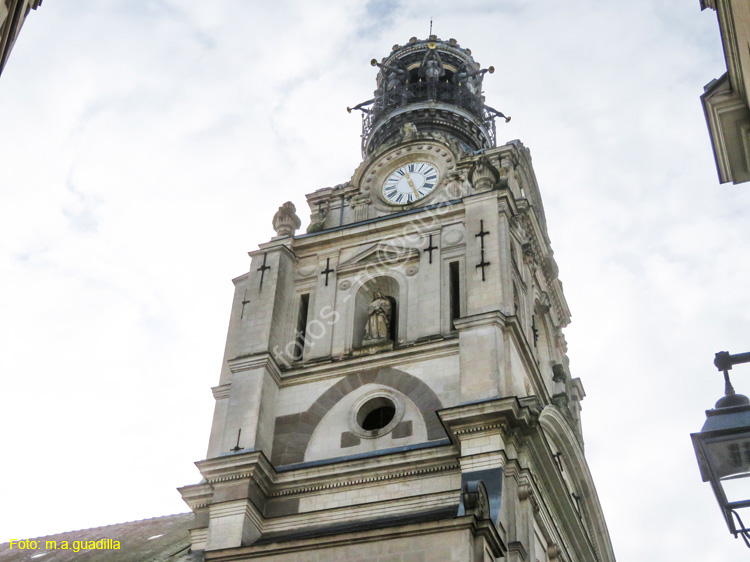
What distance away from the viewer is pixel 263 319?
25.9 metres

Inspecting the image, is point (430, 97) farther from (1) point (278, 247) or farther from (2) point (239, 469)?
(2) point (239, 469)

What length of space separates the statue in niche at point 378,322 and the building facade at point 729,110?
54.3 feet

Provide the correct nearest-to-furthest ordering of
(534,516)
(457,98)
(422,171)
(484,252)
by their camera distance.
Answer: (534,516) < (484,252) < (422,171) < (457,98)

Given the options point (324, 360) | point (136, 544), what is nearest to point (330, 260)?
point (324, 360)

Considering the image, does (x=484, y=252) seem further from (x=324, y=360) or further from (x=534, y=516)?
(x=534, y=516)

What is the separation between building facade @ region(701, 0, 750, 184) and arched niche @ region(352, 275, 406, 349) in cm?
1653

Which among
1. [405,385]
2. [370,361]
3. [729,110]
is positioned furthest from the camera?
[370,361]

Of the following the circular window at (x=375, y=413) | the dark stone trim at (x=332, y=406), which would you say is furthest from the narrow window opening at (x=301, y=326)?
the circular window at (x=375, y=413)

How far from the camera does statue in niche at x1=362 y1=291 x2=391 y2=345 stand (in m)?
25.2

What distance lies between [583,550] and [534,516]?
5.02 meters

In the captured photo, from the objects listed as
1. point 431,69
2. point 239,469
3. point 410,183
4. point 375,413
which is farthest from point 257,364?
point 431,69

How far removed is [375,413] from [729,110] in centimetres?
1617

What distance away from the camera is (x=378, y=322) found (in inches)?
1001

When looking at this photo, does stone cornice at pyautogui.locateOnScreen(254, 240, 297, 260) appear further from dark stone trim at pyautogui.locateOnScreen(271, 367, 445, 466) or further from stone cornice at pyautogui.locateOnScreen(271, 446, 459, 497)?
stone cornice at pyautogui.locateOnScreen(271, 446, 459, 497)
